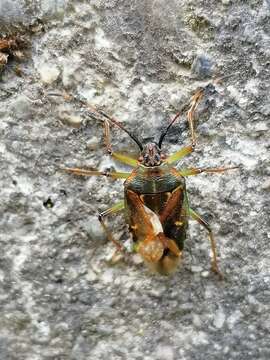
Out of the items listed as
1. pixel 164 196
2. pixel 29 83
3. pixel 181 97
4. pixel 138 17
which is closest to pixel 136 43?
pixel 138 17

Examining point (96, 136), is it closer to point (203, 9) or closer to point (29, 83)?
point (29, 83)

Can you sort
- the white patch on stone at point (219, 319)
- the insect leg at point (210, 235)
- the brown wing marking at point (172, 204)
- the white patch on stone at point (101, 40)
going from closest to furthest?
the brown wing marking at point (172, 204)
the insect leg at point (210, 235)
the white patch on stone at point (219, 319)
the white patch on stone at point (101, 40)

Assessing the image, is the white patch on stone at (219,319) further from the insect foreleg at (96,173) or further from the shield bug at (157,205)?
the insect foreleg at (96,173)

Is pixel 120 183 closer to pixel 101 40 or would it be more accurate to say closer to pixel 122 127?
pixel 122 127

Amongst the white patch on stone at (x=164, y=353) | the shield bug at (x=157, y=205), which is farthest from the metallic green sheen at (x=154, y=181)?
the white patch on stone at (x=164, y=353)

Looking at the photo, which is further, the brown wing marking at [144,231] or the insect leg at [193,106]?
the insect leg at [193,106]

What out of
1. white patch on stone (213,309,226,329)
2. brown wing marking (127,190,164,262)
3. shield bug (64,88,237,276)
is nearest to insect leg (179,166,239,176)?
shield bug (64,88,237,276)
